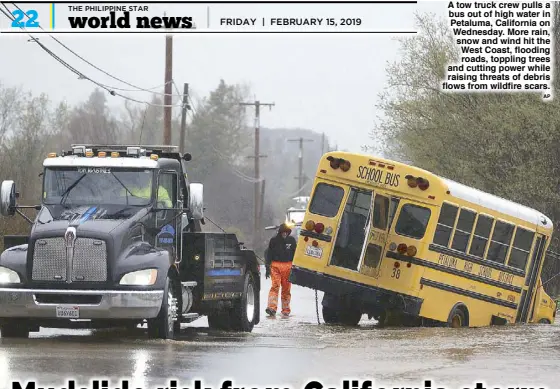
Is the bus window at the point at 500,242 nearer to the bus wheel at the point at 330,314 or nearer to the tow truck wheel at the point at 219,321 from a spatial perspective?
the bus wheel at the point at 330,314

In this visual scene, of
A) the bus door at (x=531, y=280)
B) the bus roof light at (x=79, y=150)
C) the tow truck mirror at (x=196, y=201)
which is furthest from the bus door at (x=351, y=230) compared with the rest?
the bus roof light at (x=79, y=150)

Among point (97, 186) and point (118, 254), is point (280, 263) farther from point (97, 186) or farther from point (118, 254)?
point (118, 254)

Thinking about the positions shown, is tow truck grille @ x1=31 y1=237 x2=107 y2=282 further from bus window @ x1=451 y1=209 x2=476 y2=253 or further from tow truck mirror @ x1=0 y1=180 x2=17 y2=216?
bus window @ x1=451 y1=209 x2=476 y2=253

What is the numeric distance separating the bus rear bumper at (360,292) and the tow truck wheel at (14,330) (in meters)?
6.36

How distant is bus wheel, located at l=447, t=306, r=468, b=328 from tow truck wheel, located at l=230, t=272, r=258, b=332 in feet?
11.4

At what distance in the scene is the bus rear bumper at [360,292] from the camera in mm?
21141

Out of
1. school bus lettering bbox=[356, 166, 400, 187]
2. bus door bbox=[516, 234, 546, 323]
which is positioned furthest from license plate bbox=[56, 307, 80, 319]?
bus door bbox=[516, 234, 546, 323]

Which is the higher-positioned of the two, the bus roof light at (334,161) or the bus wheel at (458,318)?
the bus roof light at (334,161)

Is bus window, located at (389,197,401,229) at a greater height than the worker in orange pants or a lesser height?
greater

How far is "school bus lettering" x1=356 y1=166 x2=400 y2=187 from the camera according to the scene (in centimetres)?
2131

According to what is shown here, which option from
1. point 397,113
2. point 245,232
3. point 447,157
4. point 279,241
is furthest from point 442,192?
point 245,232

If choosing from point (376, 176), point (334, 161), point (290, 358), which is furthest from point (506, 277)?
point (290, 358)

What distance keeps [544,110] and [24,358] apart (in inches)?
899

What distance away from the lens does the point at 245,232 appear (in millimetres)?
90812
